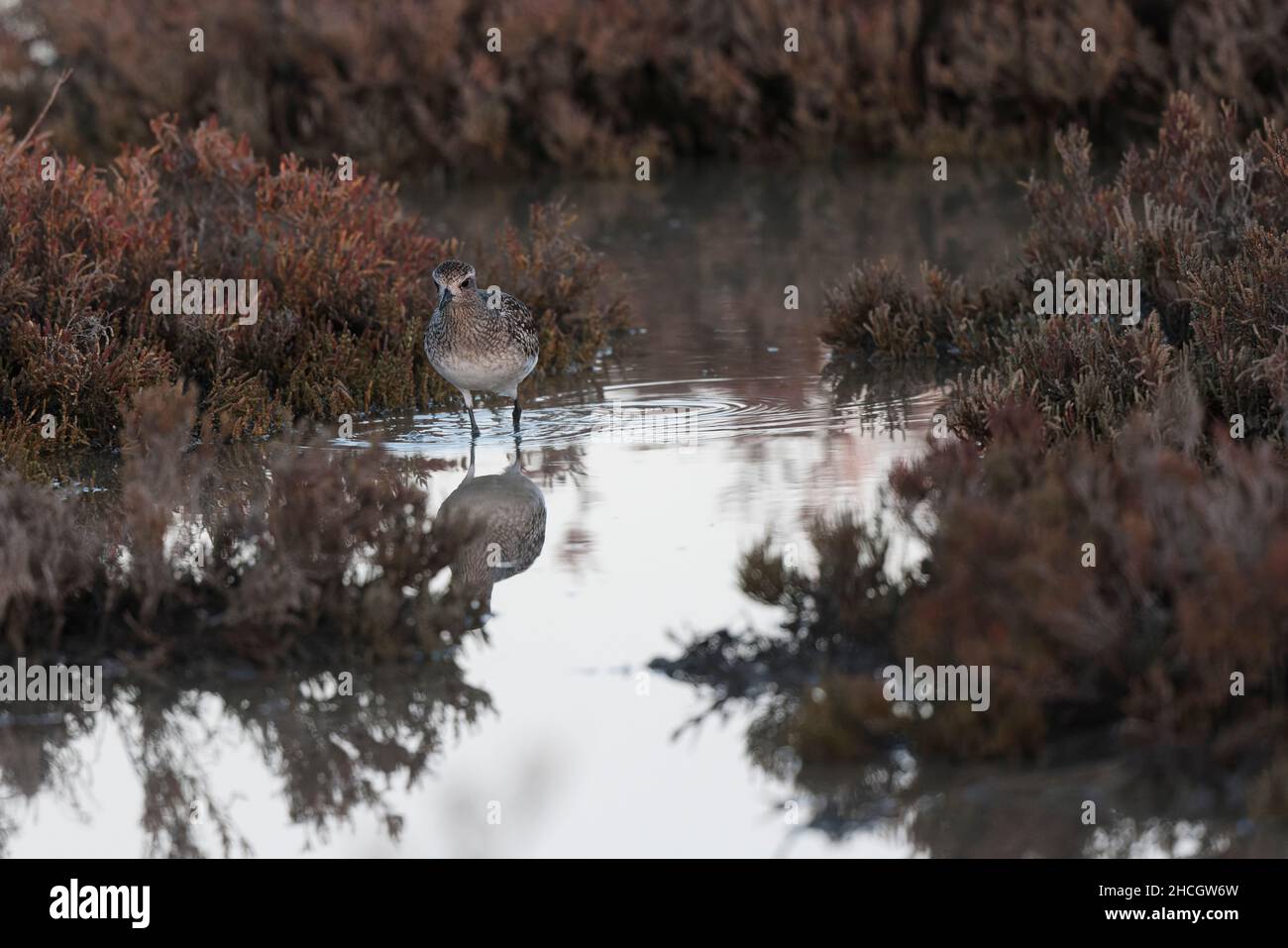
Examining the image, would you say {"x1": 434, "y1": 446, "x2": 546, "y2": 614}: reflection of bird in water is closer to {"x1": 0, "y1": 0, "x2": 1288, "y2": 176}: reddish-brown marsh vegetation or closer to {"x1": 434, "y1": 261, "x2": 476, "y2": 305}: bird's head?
{"x1": 434, "y1": 261, "x2": 476, "y2": 305}: bird's head

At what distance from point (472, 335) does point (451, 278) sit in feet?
0.91

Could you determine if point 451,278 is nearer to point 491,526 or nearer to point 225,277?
point 491,526

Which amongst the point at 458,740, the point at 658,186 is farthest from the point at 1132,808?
the point at 658,186

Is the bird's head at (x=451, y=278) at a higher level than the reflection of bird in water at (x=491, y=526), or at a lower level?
higher

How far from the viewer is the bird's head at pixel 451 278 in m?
8.59

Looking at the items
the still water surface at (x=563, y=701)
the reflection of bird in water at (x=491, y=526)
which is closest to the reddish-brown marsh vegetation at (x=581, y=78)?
the still water surface at (x=563, y=701)

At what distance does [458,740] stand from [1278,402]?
11.0 feet

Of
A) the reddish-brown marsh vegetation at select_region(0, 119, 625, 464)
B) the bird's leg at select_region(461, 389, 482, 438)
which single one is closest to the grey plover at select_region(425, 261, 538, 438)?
the bird's leg at select_region(461, 389, 482, 438)

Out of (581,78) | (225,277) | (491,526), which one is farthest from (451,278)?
(581,78)

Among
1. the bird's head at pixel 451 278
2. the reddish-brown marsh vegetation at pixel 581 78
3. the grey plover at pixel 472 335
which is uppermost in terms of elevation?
the reddish-brown marsh vegetation at pixel 581 78

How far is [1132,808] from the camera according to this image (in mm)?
4680

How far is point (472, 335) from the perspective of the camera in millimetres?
8734

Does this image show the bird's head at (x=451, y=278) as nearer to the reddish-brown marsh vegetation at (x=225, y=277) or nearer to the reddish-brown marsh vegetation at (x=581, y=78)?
the reddish-brown marsh vegetation at (x=225, y=277)

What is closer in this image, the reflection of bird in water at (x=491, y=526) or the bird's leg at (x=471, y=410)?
the reflection of bird in water at (x=491, y=526)
